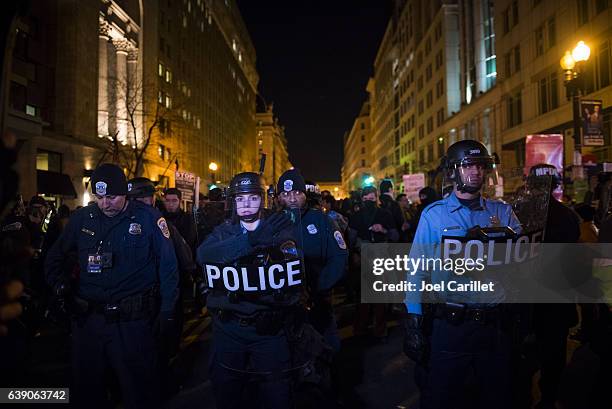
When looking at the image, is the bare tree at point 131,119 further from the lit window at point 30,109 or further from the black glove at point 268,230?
the black glove at point 268,230

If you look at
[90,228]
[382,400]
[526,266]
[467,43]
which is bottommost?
[382,400]

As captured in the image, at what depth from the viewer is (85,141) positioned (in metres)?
26.5

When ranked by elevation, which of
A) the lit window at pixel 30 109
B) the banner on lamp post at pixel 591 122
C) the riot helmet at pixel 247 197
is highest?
the lit window at pixel 30 109

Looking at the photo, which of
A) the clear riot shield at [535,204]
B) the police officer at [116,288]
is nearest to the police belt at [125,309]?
the police officer at [116,288]

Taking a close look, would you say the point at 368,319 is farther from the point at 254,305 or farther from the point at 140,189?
the point at 254,305

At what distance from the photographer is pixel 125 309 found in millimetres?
3389

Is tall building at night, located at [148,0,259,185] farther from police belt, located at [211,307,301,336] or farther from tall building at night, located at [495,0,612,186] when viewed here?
police belt, located at [211,307,301,336]

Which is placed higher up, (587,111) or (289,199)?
(587,111)

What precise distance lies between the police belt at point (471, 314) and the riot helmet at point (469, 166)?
2.98 feet

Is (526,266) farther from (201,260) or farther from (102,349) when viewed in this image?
(102,349)

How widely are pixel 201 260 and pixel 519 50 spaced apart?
3118 centimetres

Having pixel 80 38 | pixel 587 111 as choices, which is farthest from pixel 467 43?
pixel 80 38

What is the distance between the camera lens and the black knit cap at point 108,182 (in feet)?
11.8

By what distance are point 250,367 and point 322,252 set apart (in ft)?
5.50
